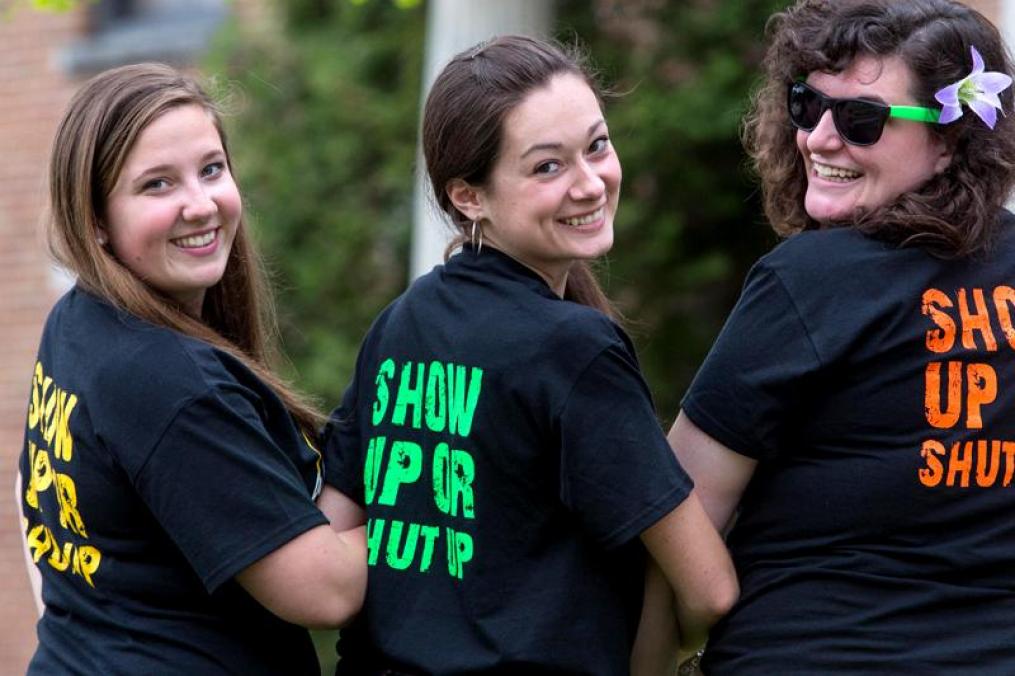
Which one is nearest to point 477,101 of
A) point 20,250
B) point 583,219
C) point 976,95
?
point 583,219

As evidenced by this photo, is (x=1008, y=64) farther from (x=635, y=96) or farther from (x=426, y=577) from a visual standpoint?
(x=635, y=96)

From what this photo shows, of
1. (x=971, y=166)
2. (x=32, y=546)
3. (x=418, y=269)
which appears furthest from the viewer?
(x=418, y=269)

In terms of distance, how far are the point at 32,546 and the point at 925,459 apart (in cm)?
179

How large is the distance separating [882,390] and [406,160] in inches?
166

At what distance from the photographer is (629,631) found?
9.58ft

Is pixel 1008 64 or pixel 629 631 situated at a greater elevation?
pixel 1008 64

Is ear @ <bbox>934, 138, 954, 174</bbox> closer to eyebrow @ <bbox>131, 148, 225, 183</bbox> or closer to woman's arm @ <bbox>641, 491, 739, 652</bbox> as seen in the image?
woman's arm @ <bbox>641, 491, 739, 652</bbox>

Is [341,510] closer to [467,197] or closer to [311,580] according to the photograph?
[311,580]

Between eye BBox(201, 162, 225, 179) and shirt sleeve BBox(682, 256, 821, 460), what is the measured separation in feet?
3.52

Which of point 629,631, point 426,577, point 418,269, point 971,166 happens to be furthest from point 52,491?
point 418,269

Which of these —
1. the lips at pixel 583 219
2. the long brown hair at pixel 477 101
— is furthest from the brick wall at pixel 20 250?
the lips at pixel 583 219

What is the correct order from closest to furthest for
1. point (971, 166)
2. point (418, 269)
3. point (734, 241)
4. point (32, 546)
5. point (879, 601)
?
1. point (879, 601)
2. point (971, 166)
3. point (32, 546)
4. point (418, 269)
5. point (734, 241)

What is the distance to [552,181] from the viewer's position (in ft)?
9.58

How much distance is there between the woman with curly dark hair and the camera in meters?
2.75
